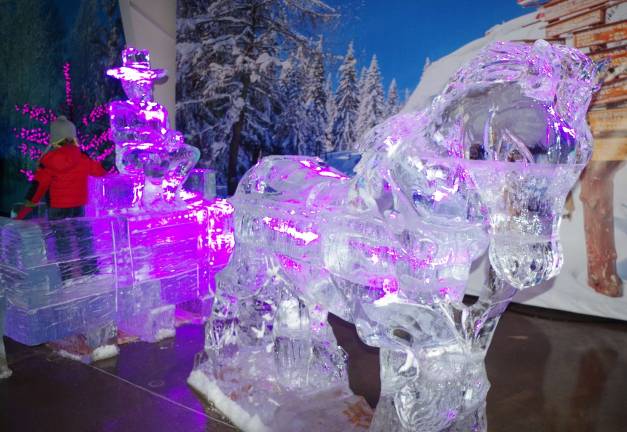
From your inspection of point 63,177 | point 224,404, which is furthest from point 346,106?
point 224,404

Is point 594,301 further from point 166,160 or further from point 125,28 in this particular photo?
point 125,28

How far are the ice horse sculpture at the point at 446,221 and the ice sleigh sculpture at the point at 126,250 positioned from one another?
1.02 m

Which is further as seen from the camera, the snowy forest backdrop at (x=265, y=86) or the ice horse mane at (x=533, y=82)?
the snowy forest backdrop at (x=265, y=86)

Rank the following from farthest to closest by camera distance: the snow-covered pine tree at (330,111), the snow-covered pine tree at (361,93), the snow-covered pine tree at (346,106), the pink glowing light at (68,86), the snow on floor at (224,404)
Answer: the pink glowing light at (68,86) < the snow-covered pine tree at (330,111) < the snow-covered pine tree at (346,106) < the snow-covered pine tree at (361,93) < the snow on floor at (224,404)

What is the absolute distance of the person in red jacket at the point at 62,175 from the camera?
3.33 metres

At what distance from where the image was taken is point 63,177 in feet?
11.1

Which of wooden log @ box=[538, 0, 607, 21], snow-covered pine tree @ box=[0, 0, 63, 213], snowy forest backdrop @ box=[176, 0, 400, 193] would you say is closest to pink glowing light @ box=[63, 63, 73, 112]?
snow-covered pine tree @ box=[0, 0, 63, 213]

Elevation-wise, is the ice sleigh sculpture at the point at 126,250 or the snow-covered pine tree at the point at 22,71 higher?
the snow-covered pine tree at the point at 22,71

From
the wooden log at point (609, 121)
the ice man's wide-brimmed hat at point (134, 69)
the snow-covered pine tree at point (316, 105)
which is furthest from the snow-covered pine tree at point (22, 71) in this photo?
the wooden log at point (609, 121)

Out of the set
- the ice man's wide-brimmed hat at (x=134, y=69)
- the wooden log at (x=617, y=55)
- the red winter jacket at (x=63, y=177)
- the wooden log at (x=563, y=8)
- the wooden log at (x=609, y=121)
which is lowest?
the red winter jacket at (x=63, y=177)

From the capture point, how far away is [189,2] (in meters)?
5.91

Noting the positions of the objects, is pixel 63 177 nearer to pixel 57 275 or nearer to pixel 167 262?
pixel 167 262

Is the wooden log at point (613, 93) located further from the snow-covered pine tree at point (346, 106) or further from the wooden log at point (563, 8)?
→ the snow-covered pine tree at point (346, 106)

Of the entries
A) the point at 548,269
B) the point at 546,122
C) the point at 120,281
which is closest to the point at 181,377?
the point at 120,281
